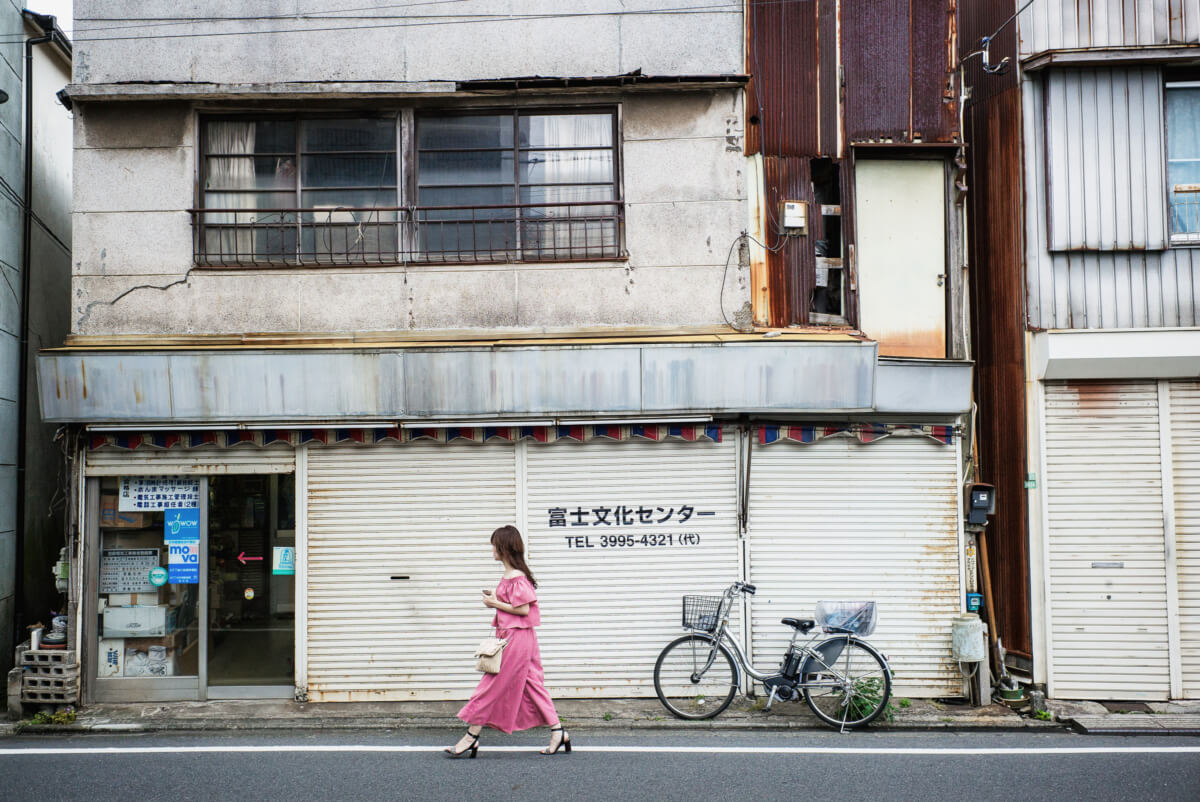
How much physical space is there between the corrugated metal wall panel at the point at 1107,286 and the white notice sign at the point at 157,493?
9358mm

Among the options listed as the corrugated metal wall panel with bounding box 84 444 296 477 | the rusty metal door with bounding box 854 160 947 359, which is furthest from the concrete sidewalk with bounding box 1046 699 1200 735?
the corrugated metal wall panel with bounding box 84 444 296 477

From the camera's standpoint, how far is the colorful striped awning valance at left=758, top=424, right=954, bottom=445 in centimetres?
928

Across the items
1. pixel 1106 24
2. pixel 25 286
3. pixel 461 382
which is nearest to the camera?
pixel 461 382

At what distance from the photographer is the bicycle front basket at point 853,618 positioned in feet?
27.8

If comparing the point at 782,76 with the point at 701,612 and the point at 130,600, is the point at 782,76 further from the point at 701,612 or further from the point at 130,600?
the point at 130,600

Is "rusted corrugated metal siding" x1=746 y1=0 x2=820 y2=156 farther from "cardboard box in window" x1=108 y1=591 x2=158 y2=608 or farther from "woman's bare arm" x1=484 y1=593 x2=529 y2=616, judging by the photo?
"cardboard box in window" x1=108 y1=591 x2=158 y2=608

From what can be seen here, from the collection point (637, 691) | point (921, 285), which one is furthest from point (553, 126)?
point (637, 691)

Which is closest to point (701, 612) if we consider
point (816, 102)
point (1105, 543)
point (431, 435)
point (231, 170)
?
point (431, 435)

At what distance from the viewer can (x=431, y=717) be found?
8.64 metres

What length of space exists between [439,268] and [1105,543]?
309 inches

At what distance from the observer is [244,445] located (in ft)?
30.5

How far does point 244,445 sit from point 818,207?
22.4 ft

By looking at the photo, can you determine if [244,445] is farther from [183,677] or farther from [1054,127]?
[1054,127]

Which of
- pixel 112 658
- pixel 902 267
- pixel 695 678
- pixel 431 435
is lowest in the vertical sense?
pixel 695 678
